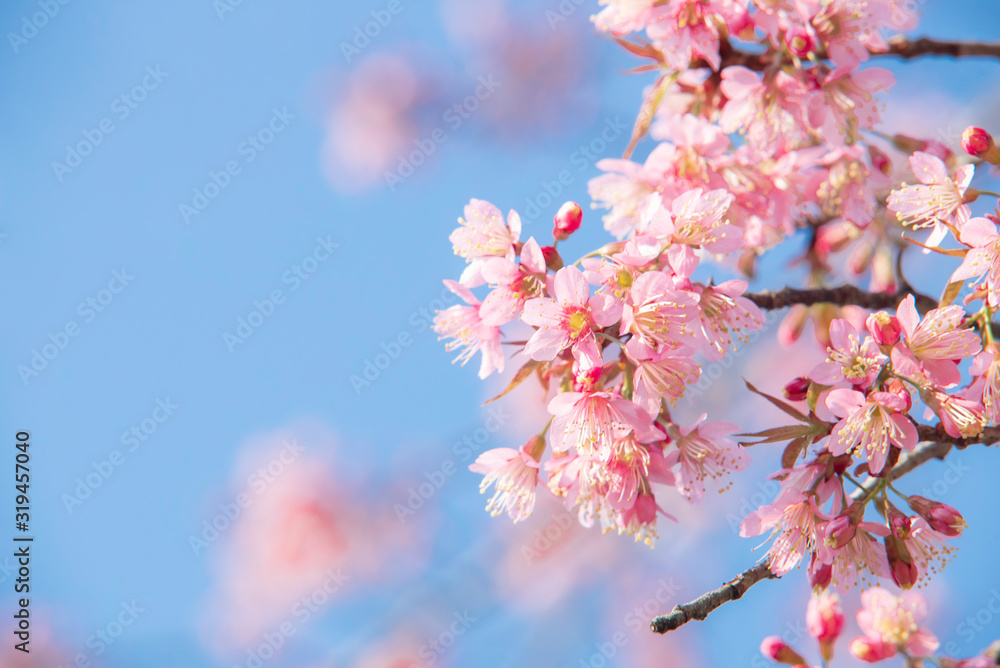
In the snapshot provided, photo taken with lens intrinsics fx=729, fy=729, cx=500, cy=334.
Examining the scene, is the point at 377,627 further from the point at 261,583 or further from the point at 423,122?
the point at 423,122

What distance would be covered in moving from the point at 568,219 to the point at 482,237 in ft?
0.64

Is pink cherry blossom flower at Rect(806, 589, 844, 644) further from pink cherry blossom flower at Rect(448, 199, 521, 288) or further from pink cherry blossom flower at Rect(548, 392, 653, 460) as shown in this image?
pink cherry blossom flower at Rect(448, 199, 521, 288)

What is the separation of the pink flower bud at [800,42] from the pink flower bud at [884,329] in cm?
86

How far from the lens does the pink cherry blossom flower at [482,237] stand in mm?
1479

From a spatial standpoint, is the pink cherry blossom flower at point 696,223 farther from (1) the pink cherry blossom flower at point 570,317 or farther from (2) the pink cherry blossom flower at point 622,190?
(2) the pink cherry blossom flower at point 622,190

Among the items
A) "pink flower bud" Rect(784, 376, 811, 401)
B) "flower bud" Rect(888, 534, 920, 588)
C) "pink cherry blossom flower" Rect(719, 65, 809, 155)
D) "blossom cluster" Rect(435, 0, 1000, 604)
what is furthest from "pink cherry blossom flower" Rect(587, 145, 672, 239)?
"flower bud" Rect(888, 534, 920, 588)

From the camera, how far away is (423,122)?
609 cm

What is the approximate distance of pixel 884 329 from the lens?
1.29 meters

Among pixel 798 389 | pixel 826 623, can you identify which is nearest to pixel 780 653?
pixel 826 623

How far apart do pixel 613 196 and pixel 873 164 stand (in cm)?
83

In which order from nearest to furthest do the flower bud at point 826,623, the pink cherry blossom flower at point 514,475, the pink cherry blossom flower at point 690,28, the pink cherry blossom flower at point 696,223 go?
the pink cherry blossom flower at point 696,223
the pink cherry blossom flower at point 514,475
the pink cherry blossom flower at point 690,28
the flower bud at point 826,623

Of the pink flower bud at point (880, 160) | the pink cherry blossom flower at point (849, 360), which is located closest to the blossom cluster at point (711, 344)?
the pink cherry blossom flower at point (849, 360)

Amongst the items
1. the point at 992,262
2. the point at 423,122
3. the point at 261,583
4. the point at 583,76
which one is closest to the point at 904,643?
the point at 992,262

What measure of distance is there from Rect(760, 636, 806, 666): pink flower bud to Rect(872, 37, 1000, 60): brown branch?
161 cm
